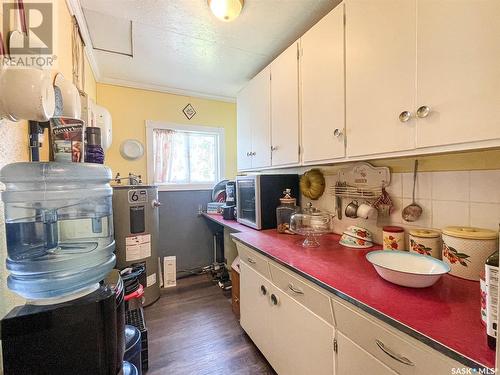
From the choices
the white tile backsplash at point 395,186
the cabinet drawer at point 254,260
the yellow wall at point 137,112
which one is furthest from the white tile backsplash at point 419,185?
the yellow wall at point 137,112

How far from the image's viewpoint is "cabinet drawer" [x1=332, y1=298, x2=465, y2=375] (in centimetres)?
59

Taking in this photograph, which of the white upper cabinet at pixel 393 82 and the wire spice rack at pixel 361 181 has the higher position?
the white upper cabinet at pixel 393 82

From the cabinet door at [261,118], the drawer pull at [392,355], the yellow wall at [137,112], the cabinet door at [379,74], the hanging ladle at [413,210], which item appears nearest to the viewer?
the drawer pull at [392,355]

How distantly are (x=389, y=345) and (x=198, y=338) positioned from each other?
1.54 m

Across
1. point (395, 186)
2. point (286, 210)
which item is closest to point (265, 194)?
point (286, 210)

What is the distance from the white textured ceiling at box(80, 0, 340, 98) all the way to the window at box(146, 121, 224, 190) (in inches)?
24.4

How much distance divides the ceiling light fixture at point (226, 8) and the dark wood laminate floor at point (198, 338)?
2.25 meters

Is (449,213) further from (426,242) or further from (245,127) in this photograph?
(245,127)

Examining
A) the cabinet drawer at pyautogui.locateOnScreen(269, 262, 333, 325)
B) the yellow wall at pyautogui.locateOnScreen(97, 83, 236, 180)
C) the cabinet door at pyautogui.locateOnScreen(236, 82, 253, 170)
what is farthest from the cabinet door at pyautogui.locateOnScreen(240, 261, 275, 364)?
the yellow wall at pyautogui.locateOnScreen(97, 83, 236, 180)

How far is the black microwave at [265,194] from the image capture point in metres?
1.84

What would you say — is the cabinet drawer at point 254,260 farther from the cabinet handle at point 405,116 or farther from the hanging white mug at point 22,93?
the hanging white mug at point 22,93

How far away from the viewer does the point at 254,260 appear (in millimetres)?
1505

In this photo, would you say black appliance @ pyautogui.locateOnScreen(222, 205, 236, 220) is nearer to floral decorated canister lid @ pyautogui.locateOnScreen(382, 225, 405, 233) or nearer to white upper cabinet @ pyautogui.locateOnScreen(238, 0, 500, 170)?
white upper cabinet @ pyautogui.locateOnScreen(238, 0, 500, 170)

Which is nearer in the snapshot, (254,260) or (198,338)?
(254,260)
